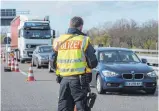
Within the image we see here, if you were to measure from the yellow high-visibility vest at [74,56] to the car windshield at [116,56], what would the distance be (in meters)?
6.92

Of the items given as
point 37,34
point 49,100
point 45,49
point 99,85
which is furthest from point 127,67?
point 37,34

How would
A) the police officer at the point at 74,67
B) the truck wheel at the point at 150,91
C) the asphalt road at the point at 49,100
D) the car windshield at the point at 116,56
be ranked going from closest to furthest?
the police officer at the point at 74,67 → the asphalt road at the point at 49,100 → the truck wheel at the point at 150,91 → the car windshield at the point at 116,56

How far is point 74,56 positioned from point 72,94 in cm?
54

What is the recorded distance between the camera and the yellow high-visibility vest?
6.06 metres

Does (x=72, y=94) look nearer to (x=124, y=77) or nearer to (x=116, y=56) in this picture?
(x=124, y=77)

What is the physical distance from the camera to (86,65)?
20.1 feet

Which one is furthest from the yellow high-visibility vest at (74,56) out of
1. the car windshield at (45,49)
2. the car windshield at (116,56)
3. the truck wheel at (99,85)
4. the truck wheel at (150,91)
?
the car windshield at (45,49)

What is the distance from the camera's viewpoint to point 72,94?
239 inches

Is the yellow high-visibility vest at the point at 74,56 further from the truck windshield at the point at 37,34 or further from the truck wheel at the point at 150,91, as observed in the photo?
the truck windshield at the point at 37,34

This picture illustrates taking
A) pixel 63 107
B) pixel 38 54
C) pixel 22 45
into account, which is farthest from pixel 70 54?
pixel 22 45

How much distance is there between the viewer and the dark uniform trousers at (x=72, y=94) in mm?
6059

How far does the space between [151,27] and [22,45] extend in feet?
74.7

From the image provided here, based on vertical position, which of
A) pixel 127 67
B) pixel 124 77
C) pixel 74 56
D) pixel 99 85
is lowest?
pixel 99 85

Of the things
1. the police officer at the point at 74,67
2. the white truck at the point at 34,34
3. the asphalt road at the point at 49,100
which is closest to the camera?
the police officer at the point at 74,67
